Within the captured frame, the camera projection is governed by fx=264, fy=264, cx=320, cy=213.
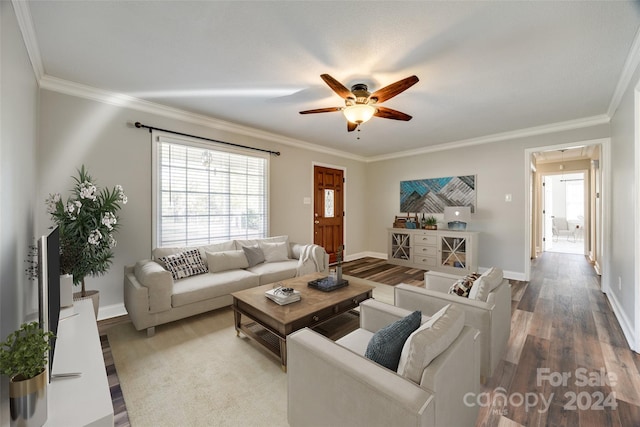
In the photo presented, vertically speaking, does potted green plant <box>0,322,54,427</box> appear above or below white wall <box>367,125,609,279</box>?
below

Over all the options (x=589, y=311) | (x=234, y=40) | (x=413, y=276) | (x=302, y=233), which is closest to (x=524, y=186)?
(x=589, y=311)

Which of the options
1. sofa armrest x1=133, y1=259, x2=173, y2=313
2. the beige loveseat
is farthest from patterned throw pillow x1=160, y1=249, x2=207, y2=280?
sofa armrest x1=133, y1=259, x2=173, y2=313

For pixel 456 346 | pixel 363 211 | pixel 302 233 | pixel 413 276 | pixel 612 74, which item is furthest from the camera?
pixel 363 211

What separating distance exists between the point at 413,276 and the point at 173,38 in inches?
184

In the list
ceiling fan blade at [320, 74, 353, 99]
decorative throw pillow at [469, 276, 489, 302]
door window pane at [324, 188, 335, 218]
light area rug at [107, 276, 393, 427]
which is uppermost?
ceiling fan blade at [320, 74, 353, 99]

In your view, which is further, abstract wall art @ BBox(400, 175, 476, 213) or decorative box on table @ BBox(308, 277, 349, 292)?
abstract wall art @ BBox(400, 175, 476, 213)

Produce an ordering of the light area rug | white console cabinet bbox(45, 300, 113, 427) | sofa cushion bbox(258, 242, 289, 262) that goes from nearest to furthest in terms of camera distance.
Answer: white console cabinet bbox(45, 300, 113, 427), the light area rug, sofa cushion bbox(258, 242, 289, 262)

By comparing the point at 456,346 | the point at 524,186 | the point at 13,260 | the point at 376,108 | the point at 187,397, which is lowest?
the point at 187,397

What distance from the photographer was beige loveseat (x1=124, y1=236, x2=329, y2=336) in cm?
262

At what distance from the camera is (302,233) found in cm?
523

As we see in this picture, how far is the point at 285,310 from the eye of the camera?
2225mm

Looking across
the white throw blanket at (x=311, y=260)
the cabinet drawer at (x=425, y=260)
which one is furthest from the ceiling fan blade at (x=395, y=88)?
the cabinet drawer at (x=425, y=260)

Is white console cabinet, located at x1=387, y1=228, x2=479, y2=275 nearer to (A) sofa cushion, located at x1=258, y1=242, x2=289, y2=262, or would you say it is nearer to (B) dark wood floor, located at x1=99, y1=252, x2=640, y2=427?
(B) dark wood floor, located at x1=99, y1=252, x2=640, y2=427

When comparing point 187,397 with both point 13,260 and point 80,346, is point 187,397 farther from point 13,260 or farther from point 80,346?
point 13,260
